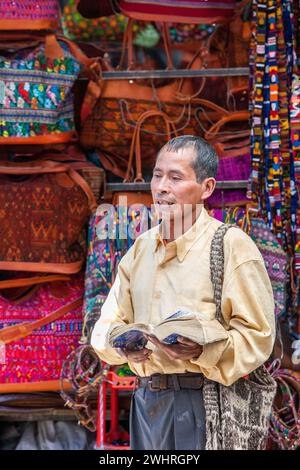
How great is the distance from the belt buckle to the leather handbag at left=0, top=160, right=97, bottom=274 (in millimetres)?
1505

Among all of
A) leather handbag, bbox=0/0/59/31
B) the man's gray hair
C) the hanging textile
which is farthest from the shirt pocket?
leather handbag, bbox=0/0/59/31

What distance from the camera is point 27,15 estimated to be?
12.4 ft

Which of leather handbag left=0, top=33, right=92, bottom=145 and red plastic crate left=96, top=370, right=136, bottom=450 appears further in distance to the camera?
leather handbag left=0, top=33, right=92, bottom=145

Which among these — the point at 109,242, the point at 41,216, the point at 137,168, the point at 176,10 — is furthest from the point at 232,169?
the point at 41,216

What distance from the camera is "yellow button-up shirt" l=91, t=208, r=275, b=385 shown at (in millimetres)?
2252

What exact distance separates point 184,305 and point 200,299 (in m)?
0.05

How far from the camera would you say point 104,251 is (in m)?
3.77

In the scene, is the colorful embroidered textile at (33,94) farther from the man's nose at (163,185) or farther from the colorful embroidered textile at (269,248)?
the man's nose at (163,185)

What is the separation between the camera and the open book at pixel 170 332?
2143mm

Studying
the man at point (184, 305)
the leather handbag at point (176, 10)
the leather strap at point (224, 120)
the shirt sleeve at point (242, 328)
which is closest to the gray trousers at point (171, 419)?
the man at point (184, 305)

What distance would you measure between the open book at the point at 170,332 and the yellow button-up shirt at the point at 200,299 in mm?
16

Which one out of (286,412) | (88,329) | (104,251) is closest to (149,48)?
(104,251)

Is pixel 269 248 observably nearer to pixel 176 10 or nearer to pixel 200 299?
pixel 176 10

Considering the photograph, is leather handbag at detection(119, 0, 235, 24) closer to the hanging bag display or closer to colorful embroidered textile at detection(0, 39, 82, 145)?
colorful embroidered textile at detection(0, 39, 82, 145)
